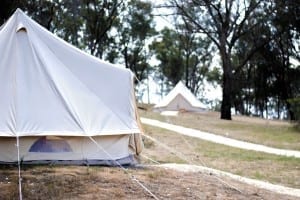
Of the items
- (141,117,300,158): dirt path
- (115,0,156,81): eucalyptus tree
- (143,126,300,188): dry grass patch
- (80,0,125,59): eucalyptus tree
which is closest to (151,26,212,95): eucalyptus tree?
(115,0,156,81): eucalyptus tree

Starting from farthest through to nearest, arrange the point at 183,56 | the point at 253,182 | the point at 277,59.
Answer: the point at 183,56 < the point at 277,59 < the point at 253,182

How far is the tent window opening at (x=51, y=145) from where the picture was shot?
31.0 ft

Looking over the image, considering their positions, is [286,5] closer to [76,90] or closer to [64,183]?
[76,90]

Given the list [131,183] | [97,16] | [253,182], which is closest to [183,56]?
[97,16]

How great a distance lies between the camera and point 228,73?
29.3 metres

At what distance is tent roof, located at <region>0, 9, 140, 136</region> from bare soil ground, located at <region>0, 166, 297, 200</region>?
30.9 inches

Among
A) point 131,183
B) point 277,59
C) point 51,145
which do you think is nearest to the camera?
point 131,183

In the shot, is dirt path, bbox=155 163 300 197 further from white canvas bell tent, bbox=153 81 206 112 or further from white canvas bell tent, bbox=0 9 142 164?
white canvas bell tent, bbox=153 81 206 112

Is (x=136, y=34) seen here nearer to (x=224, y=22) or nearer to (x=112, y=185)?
(x=224, y=22)

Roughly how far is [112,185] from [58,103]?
2.27m

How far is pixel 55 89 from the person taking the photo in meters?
9.41

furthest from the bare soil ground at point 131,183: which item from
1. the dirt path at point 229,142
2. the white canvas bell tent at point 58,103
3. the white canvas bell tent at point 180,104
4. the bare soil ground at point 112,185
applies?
the white canvas bell tent at point 180,104

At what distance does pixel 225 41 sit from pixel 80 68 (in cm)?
2010

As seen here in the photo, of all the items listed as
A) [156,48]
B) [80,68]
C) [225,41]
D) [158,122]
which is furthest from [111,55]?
[80,68]
